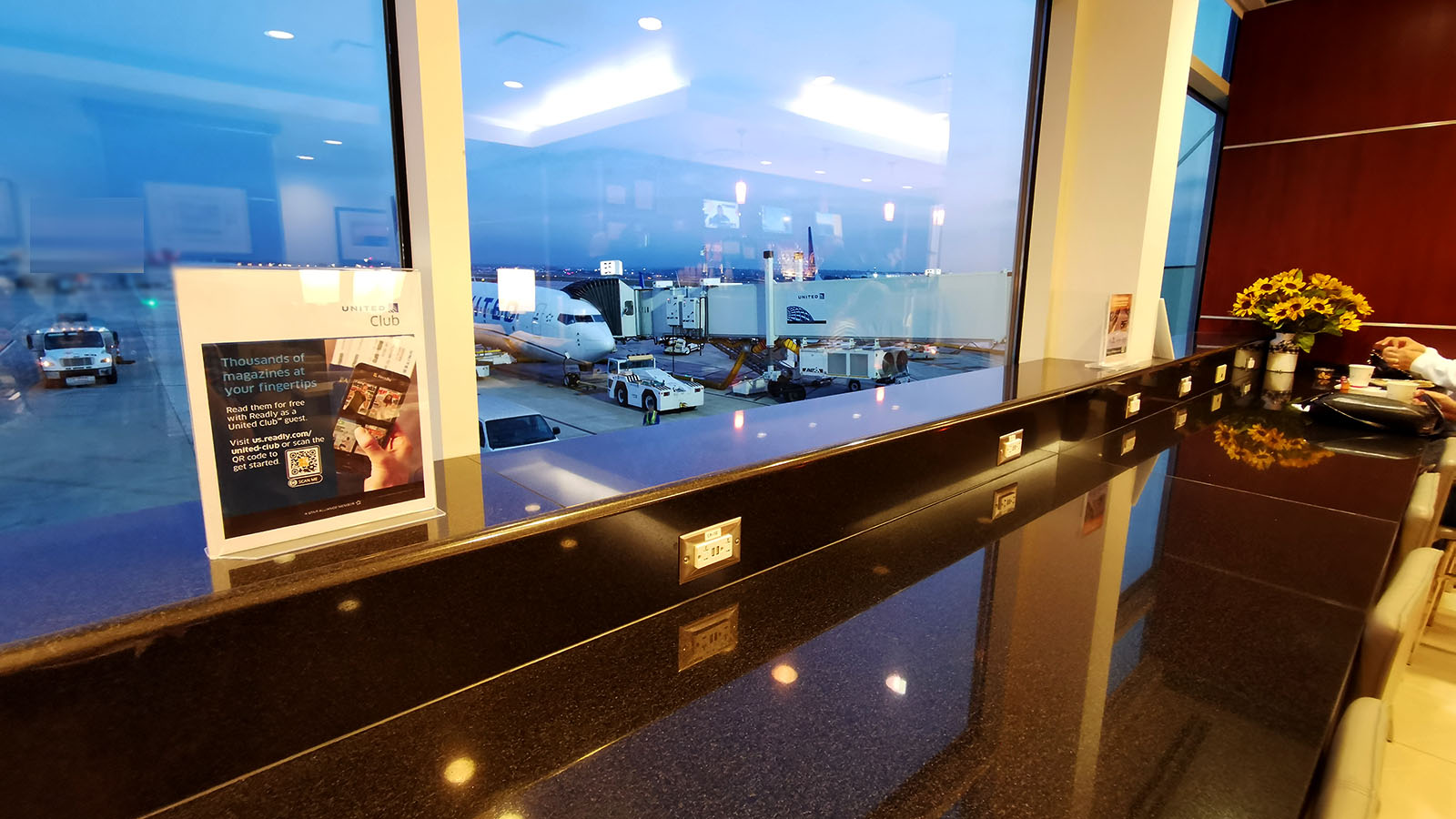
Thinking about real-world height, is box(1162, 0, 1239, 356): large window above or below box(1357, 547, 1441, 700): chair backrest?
above

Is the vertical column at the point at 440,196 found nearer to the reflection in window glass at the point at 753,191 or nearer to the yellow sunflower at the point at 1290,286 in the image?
the reflection in window glass at the point at 753,191

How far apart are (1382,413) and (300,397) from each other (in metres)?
3.19

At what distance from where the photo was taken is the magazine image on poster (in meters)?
0.63

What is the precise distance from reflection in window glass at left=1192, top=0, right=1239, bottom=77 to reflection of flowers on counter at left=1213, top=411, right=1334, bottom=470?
1899mm

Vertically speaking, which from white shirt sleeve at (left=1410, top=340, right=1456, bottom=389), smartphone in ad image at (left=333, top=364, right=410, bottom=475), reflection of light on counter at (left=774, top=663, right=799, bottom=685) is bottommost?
reflection of light on counter at (left=774, top=663, right=799, bottom=685)

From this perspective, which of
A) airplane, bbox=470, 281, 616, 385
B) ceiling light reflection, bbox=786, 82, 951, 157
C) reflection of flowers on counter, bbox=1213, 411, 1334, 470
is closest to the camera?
airplane, bbox=470, 281, 616, 385

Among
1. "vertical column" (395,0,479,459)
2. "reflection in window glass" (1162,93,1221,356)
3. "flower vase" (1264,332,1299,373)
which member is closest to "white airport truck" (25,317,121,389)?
"vertical column" (395,0,479,459)

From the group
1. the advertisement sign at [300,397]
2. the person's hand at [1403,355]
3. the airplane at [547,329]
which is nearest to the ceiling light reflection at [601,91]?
the airplane at [547,329]

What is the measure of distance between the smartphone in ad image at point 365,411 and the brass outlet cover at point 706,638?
1.47 feet

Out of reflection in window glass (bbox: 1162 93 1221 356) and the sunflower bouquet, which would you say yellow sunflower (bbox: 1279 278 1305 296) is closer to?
the sunflower bouquet

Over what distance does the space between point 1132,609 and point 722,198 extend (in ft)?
5.77

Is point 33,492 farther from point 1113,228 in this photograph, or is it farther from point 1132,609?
point 1113,228

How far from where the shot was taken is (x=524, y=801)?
0.63m

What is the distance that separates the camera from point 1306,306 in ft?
10.3
